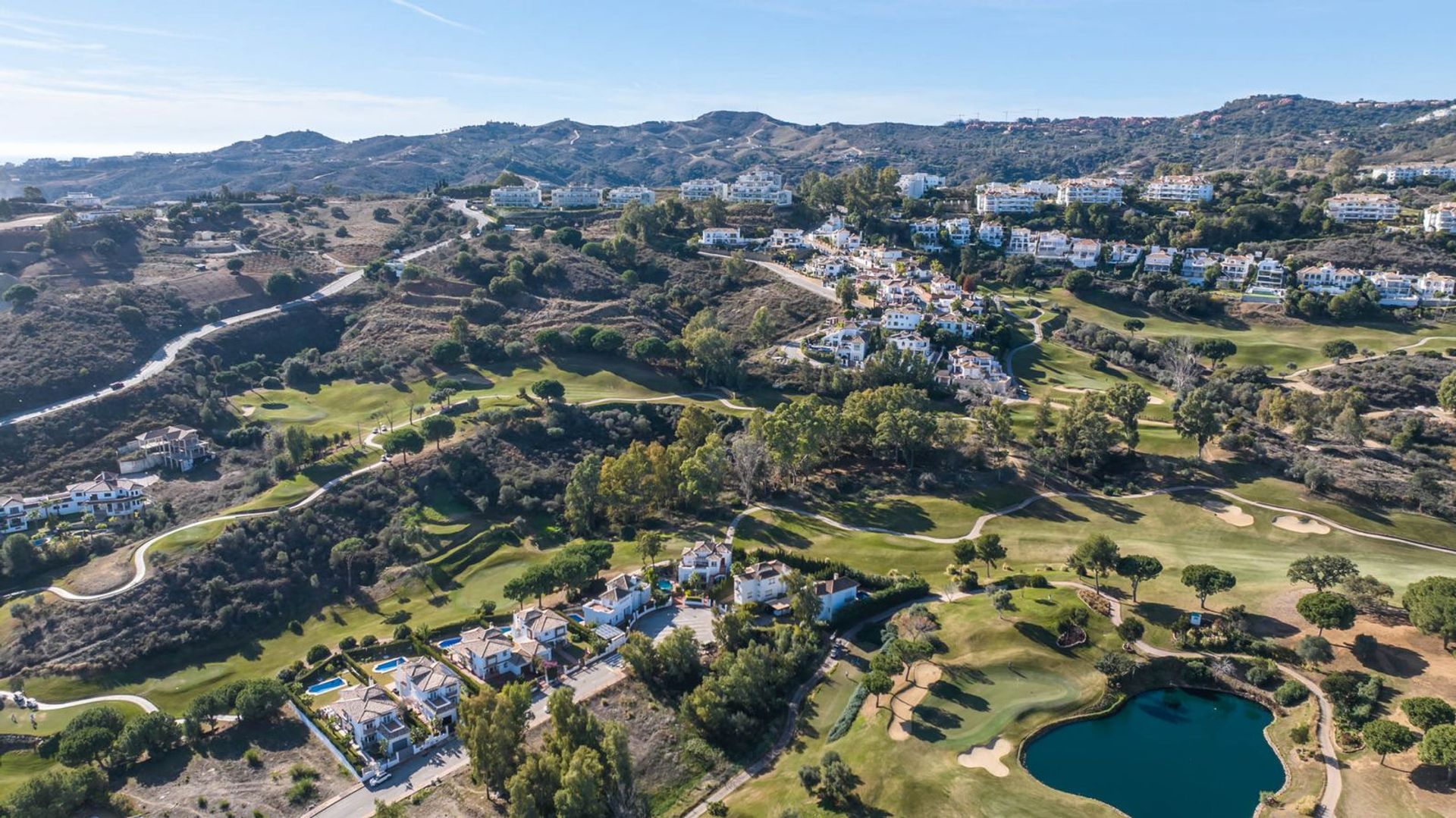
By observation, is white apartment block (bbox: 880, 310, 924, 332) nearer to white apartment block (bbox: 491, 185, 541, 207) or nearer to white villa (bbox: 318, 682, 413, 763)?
white villa (bbox: 318, 682, 413, 763)

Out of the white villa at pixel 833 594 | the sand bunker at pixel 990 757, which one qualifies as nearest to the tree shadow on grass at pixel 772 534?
the white villa at pixel 833 594

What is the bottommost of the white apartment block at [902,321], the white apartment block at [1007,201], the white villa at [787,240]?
the white apartment block at [902,321]

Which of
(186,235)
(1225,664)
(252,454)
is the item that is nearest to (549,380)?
(252,454)

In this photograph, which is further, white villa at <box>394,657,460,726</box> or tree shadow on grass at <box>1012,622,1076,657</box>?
tree shadow on grass at <box>1012,622,1076,657</box>

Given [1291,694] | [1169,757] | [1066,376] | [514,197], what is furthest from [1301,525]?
[514,197]

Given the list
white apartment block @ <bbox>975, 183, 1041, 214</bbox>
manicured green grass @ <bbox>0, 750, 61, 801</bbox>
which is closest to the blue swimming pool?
manicured green grass @ <bbox>0, 750, 61, 801</bbox>

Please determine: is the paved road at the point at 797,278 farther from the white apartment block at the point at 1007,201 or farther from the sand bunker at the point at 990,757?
the sand bunker at the point at 990,757

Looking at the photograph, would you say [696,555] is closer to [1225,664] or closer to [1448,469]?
[1225,664]

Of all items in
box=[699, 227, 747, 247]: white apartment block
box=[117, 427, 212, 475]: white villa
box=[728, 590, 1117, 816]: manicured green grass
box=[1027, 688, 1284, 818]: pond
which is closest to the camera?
box=[728, 590, 1117, 816]: manicured green grass
